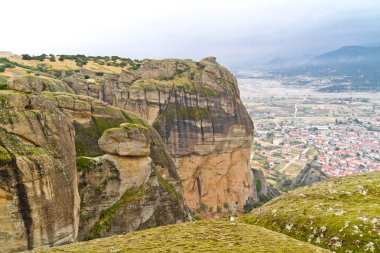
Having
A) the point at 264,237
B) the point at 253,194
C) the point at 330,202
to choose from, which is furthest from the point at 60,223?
the point at 253,194

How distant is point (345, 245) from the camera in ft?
57.7

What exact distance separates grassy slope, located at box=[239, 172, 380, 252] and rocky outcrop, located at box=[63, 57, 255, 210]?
40.0 m

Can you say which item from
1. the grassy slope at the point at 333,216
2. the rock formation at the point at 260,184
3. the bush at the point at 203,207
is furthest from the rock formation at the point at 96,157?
the rock formation at the point at 260,184

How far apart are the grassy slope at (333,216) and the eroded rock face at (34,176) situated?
1215 cm

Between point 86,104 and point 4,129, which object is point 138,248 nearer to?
point 4,129

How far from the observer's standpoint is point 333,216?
781 inches

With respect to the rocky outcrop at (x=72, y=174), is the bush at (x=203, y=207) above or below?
below

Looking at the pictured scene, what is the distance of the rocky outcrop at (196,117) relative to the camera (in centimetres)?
6512

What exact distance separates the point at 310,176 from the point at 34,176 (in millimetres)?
84016

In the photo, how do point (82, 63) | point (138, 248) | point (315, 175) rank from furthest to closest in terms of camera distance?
point (82, 63) < point (315, 175) < point (138, 248)

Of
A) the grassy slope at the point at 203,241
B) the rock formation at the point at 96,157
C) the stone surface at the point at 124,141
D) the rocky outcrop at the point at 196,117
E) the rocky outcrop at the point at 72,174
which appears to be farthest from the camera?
the rocky outcrop at the point at 196,117

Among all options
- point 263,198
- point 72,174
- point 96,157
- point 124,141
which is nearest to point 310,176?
point 263,198

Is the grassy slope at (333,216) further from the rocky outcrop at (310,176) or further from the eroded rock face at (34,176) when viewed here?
the rocky outcrop at (310,176)

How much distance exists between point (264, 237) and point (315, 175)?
82589 mm
